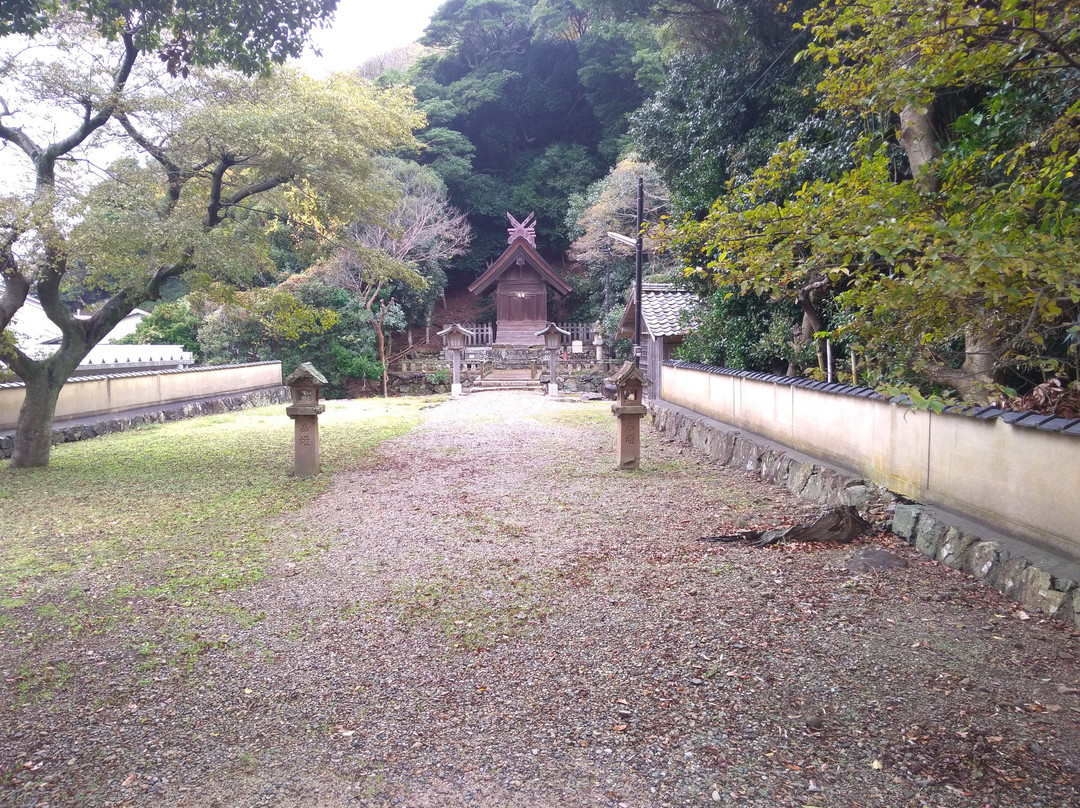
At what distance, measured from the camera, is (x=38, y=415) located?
30.1 feet

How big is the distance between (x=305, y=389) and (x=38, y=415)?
3705mm

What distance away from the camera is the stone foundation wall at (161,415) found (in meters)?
11.9

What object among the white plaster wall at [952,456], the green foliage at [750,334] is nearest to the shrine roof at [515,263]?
the green foliage at [750,334]

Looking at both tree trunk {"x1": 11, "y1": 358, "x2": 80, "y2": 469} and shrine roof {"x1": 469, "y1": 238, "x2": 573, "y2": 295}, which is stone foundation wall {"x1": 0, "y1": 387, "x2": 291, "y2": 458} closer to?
tree trunk {"x1": 11, "y1": 358, "x2": 80, "y2": 469}

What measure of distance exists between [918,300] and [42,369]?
1018cm

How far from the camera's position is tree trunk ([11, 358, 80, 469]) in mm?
9023

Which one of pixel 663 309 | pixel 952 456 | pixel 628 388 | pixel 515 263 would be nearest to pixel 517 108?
pixel 515 263

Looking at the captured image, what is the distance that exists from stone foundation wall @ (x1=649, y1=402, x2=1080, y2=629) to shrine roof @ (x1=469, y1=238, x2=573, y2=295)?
21.4 metres

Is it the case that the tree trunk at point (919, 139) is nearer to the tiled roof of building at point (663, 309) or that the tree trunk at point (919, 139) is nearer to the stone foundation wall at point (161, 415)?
the tiled roof of building at point (663, 309)

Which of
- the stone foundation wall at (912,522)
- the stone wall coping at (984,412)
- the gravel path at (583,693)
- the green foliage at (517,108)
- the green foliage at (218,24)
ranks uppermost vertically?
the green foliage at (517,108)

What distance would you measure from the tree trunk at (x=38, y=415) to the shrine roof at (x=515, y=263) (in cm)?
2214

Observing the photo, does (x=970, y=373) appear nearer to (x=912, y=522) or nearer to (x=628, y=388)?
(x=912, y=522)

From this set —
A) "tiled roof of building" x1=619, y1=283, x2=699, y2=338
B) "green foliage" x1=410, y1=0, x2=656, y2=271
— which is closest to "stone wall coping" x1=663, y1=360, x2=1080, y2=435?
"tiled roof of building" x1=619, y1=283, x2=699, y2=338

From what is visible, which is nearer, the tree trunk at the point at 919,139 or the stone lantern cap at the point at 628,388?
the tree trunk at the point at 919,139
